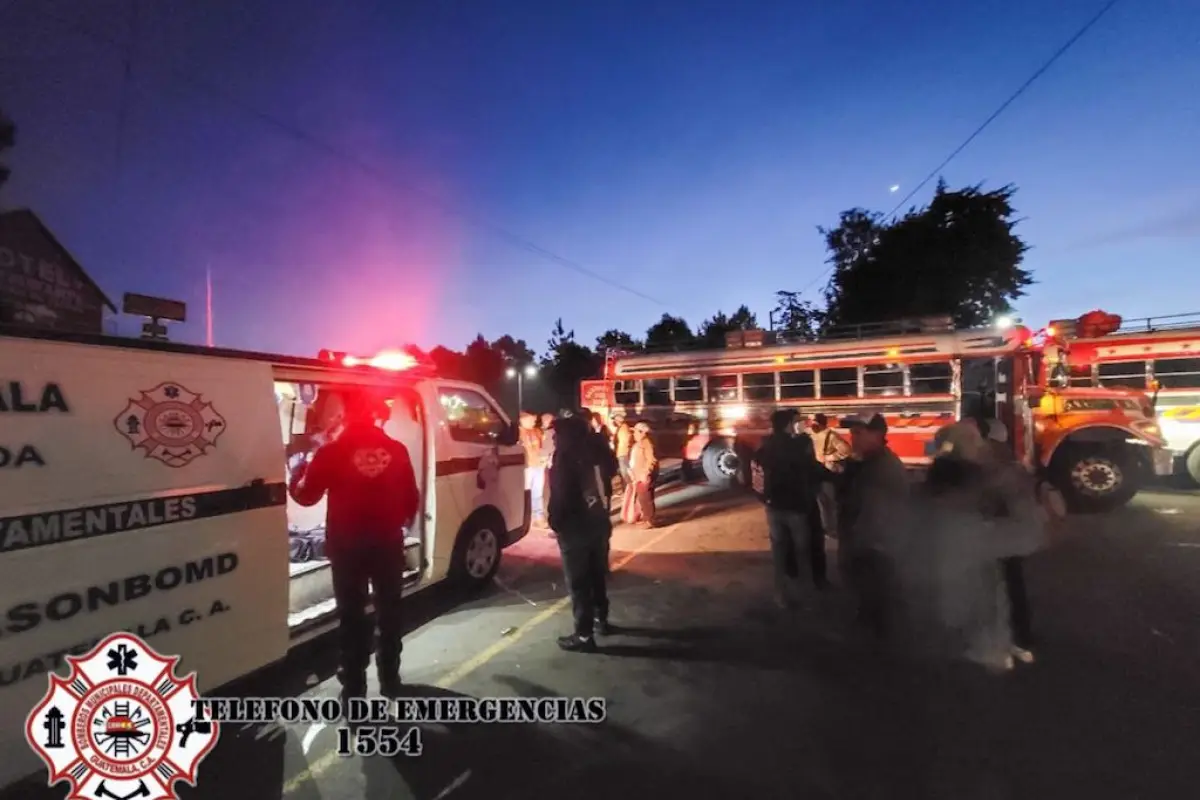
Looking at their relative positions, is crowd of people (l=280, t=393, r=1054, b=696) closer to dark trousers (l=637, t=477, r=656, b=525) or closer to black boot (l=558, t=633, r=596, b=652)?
black boot (l=558, t=633, r=596, b=652)

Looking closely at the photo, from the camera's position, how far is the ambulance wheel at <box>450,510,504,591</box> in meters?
5.52

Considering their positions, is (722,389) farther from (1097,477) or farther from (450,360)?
(450,360)

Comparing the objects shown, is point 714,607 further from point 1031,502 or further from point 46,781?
point 46,781

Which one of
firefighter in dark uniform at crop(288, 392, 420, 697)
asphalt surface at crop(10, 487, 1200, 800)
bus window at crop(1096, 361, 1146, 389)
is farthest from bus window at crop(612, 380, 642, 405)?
firefighter in dark uniform at crop(288, 392, 420, 697)

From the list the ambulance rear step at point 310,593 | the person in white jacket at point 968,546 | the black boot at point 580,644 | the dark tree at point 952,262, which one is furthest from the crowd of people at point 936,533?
the dark tree at point 952,262

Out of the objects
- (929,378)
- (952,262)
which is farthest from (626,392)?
(952,262)

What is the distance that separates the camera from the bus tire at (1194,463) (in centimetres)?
1059

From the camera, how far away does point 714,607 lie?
5387mm

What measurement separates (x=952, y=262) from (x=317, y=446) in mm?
28919

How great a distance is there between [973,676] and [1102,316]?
35.7ft

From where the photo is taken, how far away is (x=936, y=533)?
419cm

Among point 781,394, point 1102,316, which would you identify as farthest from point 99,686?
point 1102,316

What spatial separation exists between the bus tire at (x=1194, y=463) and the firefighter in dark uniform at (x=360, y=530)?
519 inches

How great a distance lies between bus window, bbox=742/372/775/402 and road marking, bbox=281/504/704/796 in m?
5.72
